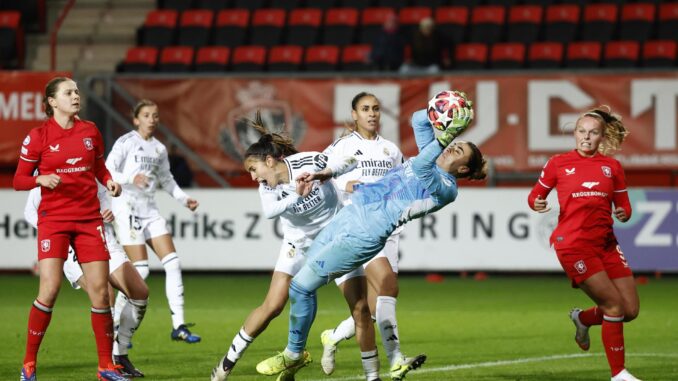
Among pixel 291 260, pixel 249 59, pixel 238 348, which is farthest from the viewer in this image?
pixel 249 59

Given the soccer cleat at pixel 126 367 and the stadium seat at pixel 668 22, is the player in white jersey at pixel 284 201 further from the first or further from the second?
the stadium seat at pixel 668 22

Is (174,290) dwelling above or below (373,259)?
below

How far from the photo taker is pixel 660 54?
20.4 m

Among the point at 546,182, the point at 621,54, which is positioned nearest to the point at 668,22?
the point at 621,54

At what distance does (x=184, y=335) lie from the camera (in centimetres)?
1177

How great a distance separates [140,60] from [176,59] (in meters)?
0.64

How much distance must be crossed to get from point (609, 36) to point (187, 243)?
26.2 feet

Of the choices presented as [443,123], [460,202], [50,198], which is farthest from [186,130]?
[443,123]

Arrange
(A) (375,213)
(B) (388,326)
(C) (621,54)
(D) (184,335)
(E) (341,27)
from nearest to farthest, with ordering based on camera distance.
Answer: (A) (375,213), (B) (388,326), (D) (184,335), (C) (621,54), (E) (341,27)

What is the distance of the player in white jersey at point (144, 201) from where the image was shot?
11.9 meters

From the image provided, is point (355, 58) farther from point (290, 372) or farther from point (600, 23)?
point (290, 372)

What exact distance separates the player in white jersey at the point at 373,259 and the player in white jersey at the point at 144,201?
2200 millimetres

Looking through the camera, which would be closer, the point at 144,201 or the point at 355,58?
the point at 144,201

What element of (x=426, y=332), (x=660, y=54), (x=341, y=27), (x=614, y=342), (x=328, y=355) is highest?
(x=341, y=27)
